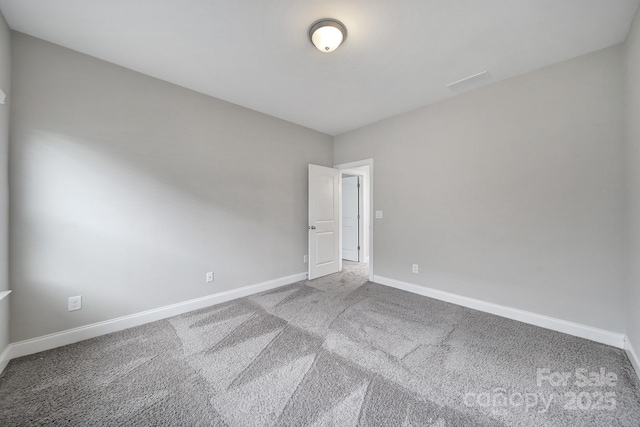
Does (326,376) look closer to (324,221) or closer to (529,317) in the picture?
(529,317)

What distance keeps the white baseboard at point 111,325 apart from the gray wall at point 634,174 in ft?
12.0

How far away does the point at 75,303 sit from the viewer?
2057mm

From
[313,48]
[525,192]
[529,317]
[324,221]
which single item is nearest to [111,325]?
[324,221]

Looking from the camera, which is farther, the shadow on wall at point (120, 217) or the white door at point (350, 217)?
the white door at point (350, 217)

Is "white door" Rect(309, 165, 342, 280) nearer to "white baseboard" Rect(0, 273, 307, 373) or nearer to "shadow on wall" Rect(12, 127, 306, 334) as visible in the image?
"shadow on wall" Rect(12, 127, 306, 334)

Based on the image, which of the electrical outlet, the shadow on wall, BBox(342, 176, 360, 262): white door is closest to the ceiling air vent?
the shadow on wall

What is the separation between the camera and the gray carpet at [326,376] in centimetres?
132

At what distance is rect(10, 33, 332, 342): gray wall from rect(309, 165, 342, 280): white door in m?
0.85

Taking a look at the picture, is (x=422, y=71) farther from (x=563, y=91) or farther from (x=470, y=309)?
(x=470, y=309)

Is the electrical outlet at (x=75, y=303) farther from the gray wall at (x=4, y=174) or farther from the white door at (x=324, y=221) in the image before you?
the white door at (x=324, y=221)

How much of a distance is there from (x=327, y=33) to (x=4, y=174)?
107 inches

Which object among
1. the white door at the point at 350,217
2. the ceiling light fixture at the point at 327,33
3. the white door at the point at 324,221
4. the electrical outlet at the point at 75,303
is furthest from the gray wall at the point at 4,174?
the white door at the point at 350,217

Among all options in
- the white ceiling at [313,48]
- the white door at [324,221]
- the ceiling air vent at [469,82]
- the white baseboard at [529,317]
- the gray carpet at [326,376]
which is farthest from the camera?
the white door at [324,221]

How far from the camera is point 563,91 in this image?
7.15ft
